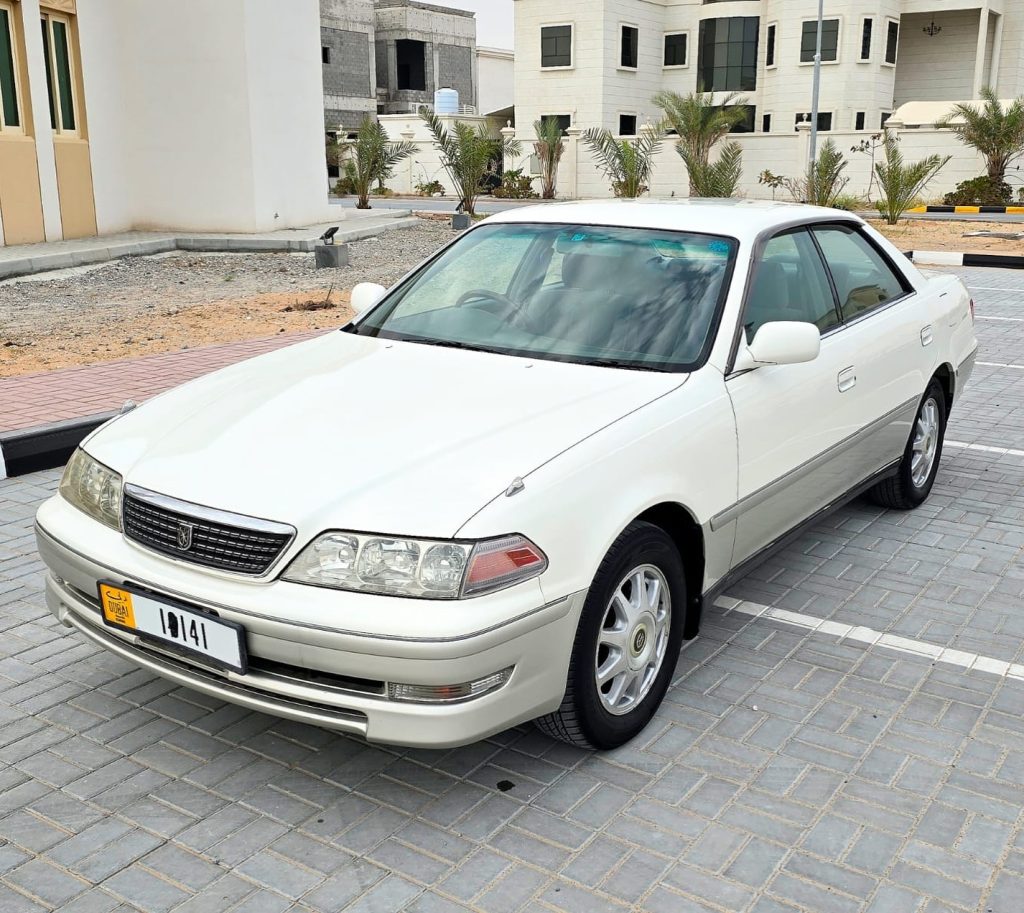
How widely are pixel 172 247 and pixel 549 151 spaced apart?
943 inches

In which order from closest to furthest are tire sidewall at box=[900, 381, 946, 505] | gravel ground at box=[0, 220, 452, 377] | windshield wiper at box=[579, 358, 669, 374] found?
windshield wiper at box=[579, 358, 669, 374], tire sidewall at box=[900, 381, 946, 505], gravel ground at box=[0, 220, 452, 377]

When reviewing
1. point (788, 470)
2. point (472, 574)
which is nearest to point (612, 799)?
point (472, 574)

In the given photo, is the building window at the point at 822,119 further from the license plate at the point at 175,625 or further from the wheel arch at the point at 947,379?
the license plate at the point at 175,625

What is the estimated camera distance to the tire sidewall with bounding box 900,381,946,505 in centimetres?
558

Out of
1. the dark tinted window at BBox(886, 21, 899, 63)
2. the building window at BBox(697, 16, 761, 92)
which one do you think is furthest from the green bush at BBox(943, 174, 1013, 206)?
the building window at BBox(697, 16, 761, 92)

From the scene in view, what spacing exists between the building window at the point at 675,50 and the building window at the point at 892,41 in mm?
9007

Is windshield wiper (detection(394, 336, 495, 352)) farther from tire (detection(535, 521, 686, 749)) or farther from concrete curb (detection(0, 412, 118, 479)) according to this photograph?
concrete curb (detection(0, 412, 118, 479))

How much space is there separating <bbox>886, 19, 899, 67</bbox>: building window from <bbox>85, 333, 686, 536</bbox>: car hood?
50541 millimetres

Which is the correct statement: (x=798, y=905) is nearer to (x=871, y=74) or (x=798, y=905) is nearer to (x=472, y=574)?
(x=472, y=574)

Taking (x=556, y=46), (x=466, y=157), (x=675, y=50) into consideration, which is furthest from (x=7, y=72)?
(x=675, y=50)

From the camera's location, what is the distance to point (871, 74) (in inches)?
1860

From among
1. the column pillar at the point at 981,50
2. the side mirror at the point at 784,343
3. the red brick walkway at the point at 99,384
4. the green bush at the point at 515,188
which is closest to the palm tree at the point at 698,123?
the green bush at the point at 515,188

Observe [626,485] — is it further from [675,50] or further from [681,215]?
[675,50]

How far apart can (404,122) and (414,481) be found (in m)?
50.7
